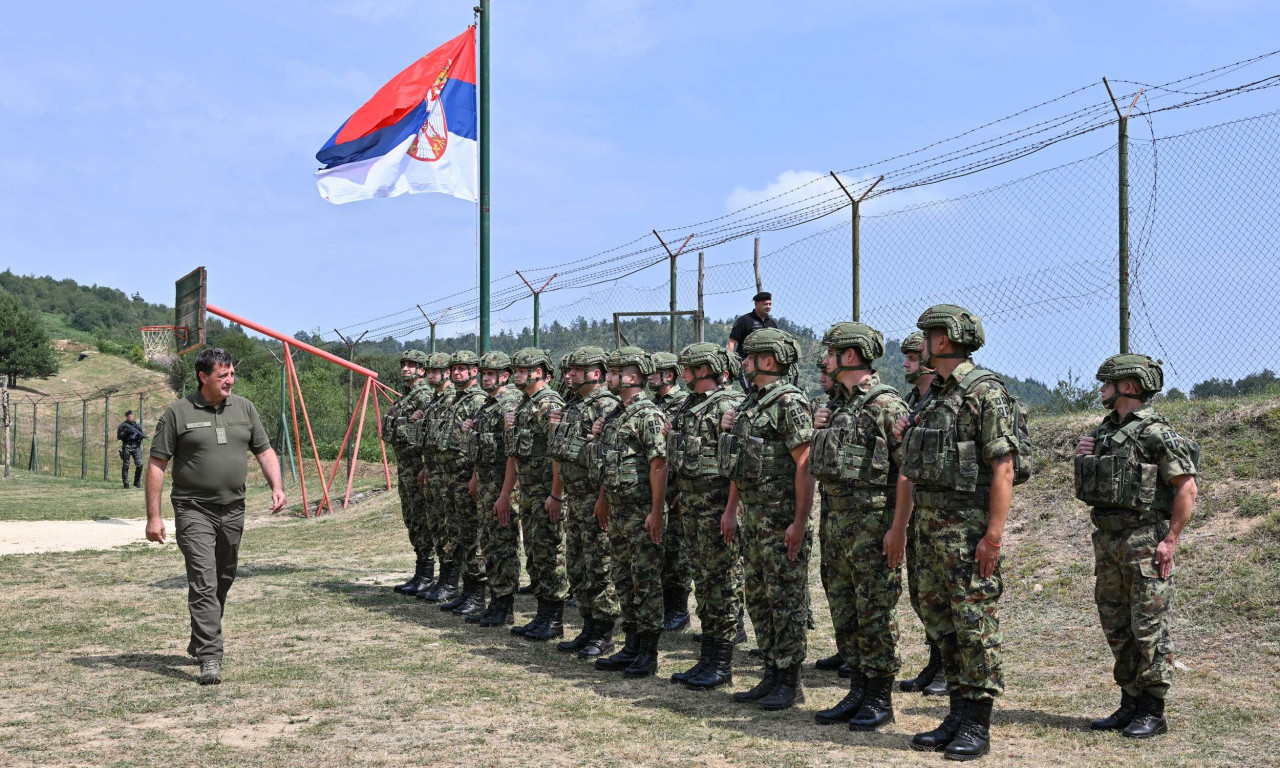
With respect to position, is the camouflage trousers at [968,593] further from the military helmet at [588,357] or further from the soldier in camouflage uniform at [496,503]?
the soldier in camouflage uniform at [496,503]

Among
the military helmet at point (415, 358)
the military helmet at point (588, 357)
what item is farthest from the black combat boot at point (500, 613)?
the military helmet at point (415, 358)

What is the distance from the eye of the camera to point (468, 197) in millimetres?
12836

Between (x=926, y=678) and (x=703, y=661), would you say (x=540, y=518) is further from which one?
(x=926, y=678)

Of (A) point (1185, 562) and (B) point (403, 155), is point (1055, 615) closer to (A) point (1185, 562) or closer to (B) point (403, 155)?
(A) point (1185, 562)

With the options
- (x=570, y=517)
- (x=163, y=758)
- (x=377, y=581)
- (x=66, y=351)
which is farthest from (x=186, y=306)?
(x=66, y=351)

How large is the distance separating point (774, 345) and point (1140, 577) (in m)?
2.30

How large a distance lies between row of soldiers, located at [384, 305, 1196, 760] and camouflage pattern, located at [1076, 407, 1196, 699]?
0.4 inches

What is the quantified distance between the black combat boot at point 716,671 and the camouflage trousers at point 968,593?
5.86 feet

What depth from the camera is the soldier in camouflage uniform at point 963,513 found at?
518 cm

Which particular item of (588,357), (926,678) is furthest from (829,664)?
(588,357)

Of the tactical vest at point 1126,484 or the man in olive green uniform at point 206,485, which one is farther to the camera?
the man in olive green uniform at point 206,485

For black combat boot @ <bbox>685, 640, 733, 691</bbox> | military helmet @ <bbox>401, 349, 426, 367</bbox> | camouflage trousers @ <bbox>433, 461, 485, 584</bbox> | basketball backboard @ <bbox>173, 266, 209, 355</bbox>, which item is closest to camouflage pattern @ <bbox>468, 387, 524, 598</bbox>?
camouflage trousers @ <bbox>433, 461, 485, 584</bbox>

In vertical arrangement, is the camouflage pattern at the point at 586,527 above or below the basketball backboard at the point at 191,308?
below

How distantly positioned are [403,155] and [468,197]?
2.98 ft
